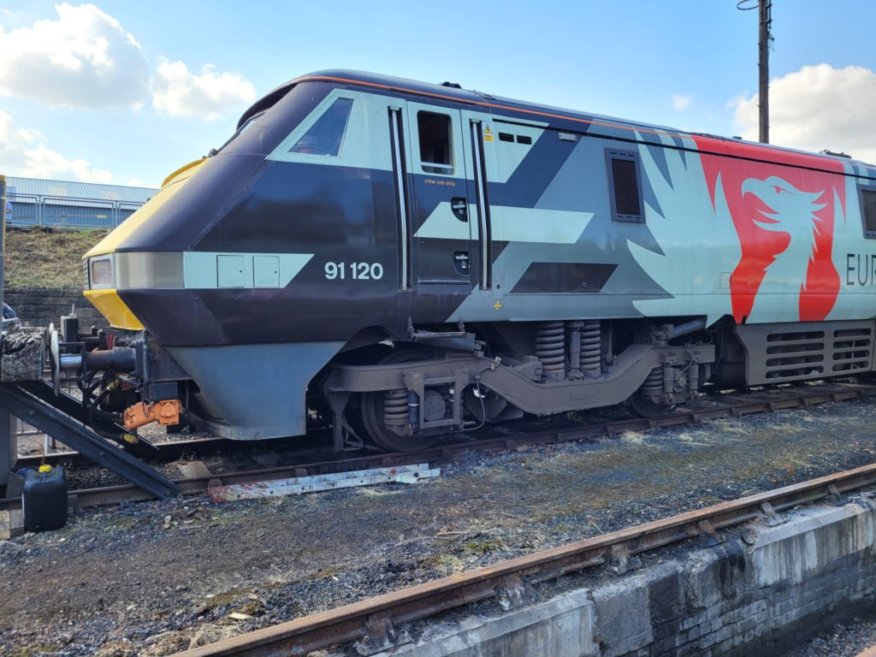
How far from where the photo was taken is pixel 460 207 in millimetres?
6270

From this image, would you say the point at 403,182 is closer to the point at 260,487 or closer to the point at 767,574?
the point at 260,487

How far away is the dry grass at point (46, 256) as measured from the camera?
53.6 feet

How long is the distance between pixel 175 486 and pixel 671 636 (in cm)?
399

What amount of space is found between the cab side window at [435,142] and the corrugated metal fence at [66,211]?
717 inches

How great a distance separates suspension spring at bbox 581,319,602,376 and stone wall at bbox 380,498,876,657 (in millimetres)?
2757

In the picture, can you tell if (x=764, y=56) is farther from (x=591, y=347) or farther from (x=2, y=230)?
(x=2, y=230)

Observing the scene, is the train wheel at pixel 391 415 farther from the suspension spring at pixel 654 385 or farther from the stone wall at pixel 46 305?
the stone wall at pixel 46 305

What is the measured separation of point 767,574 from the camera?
4863 millimetres

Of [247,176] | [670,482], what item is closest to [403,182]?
[247,176]

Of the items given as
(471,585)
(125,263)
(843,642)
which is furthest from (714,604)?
(125,263)

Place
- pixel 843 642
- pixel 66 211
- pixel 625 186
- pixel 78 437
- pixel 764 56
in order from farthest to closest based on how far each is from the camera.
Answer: pixel 66 211 → pixel 764 56 → pixel 625 186 → pixel 843 642 → pixel 78 437

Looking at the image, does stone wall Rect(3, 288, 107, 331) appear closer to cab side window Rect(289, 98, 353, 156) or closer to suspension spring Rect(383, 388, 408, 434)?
suspension spring Rect(383, 388, 408, 434)

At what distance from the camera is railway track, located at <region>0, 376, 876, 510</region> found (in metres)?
5.22

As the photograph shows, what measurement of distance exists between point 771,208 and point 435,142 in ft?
17.0
